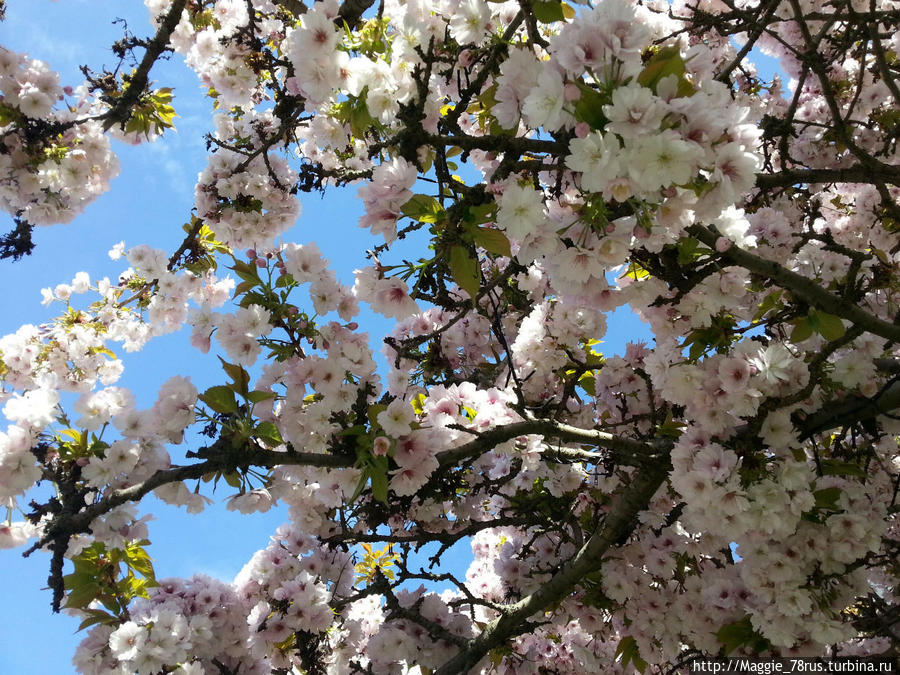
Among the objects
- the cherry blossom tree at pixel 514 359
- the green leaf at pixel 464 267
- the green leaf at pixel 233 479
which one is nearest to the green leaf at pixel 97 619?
the cherry blossom tree at pixel 514 359

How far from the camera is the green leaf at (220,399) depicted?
2283 mm

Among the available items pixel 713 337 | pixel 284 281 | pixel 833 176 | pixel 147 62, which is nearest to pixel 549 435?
pixel 713 337

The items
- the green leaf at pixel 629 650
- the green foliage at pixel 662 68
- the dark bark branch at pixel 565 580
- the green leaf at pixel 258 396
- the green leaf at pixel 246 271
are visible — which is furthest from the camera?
the green leaf at pixel 629 650

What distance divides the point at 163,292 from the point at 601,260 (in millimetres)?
3825

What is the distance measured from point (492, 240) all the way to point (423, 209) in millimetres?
246

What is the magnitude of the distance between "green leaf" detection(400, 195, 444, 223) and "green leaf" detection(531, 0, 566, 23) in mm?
678

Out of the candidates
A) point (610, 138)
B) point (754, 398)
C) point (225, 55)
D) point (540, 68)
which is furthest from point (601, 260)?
point (225, 55)

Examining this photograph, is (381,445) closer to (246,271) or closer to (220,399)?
(220,399)

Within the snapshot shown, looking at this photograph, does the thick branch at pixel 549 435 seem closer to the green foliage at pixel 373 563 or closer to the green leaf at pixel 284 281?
the green leaf at pixel 284 281

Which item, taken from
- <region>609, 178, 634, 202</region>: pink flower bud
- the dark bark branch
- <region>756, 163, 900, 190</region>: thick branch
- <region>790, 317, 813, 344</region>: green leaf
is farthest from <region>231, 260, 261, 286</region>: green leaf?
<region>756, 163, 900, 190</region>: thick branch

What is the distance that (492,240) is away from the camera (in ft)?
6.47

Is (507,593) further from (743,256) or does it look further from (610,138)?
(610,138)

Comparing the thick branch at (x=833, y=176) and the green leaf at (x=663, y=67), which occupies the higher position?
the thick branch at (x=833, y=176)

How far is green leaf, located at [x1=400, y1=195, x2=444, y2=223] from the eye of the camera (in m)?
1.97
